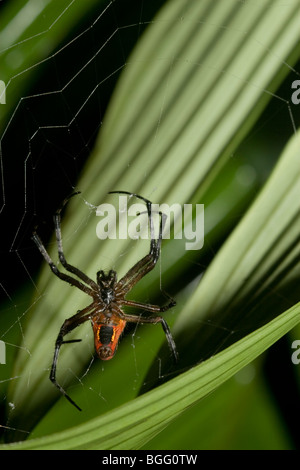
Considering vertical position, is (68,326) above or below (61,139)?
below

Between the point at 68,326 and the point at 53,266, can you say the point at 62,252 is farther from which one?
the point at 68,326

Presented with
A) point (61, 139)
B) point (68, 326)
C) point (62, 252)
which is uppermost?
point (61, 139)

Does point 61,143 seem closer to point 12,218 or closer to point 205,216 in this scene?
point 12,218

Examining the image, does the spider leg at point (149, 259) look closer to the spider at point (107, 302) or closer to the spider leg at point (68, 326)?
the spider at point (107, 302)

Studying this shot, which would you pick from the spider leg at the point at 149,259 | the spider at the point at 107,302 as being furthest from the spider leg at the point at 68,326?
the spider leg at the point at 149,259

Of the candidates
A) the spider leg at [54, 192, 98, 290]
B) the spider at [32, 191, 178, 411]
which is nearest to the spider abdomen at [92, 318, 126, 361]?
the spider at [32, 191, 178, 411]

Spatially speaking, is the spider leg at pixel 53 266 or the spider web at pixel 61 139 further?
the spider leg at pixel 53 266

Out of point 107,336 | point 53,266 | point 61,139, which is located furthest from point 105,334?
point 61,139
